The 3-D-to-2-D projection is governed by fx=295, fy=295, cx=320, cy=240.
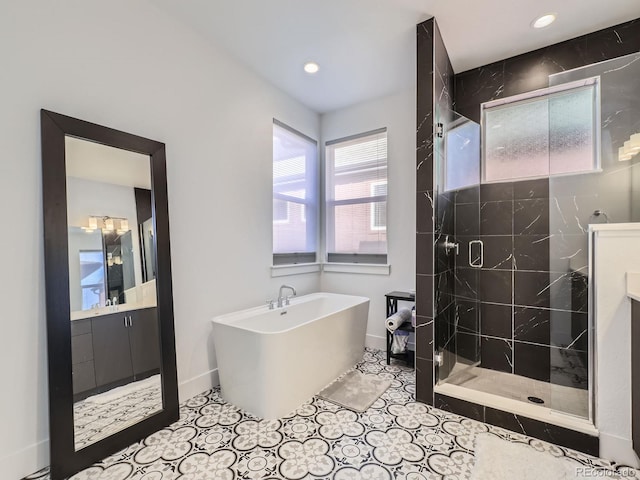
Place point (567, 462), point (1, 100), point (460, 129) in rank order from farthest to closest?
point (460, 129)
point (567, 462)
point (1, 100)

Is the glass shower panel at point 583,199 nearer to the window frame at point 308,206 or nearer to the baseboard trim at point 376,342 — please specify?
the baseboard trim at point 376,342

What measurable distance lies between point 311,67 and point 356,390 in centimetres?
285

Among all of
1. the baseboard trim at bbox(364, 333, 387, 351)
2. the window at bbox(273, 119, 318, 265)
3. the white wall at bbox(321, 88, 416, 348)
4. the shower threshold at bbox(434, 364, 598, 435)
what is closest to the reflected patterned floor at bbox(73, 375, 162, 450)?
the window at bbox(273, 119, 318, 265)

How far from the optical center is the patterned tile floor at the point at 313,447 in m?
1.51

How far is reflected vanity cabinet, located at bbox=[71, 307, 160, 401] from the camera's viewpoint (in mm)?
1616

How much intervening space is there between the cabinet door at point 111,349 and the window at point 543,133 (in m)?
3.18

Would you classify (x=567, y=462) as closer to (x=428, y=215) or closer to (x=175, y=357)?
(x=428, y=215)

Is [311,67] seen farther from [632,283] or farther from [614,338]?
[614,338]

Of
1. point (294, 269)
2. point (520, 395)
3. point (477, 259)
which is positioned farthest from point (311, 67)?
point (520, 395)

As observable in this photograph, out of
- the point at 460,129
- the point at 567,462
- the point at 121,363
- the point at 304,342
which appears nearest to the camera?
the point at 567,462

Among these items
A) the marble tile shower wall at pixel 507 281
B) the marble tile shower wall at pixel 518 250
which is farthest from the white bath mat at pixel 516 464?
the marble tile shower wall at pixel 507 281

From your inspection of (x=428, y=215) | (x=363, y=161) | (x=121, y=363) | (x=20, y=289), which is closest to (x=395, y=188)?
(x=363, y=161)

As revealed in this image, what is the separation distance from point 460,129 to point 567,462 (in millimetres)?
2374

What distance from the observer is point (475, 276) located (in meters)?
2.75
